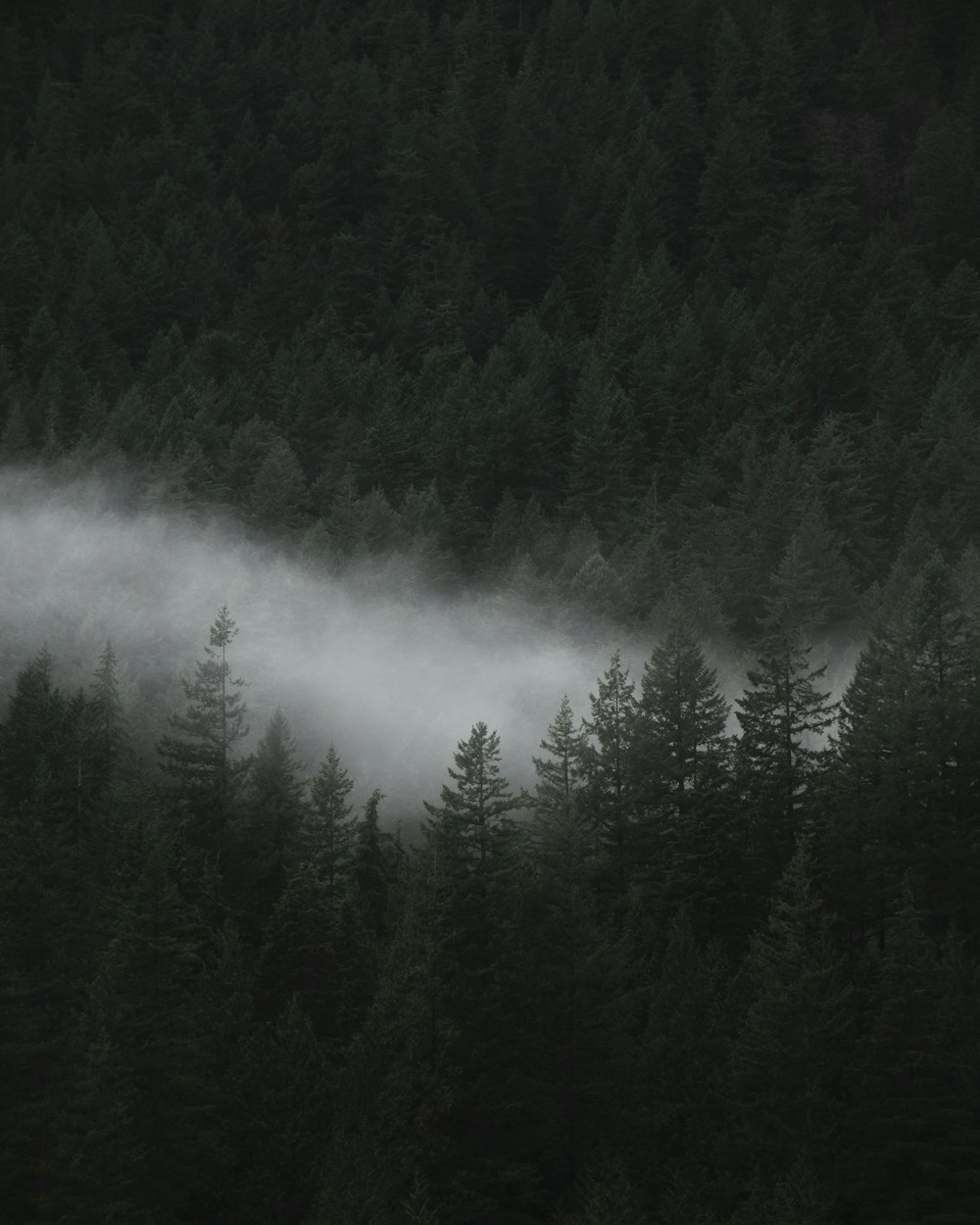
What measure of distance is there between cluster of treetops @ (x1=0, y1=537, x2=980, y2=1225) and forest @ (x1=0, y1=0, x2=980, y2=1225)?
140 mm

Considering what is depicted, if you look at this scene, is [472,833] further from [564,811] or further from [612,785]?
[612,785]

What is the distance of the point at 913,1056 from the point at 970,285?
253 feet

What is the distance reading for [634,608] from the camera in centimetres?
7325

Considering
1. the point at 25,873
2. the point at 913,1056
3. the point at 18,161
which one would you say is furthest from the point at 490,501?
the point at 18,161

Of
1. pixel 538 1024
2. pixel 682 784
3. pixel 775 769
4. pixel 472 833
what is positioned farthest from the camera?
pixel 682 784

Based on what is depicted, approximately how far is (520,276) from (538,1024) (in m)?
94.2

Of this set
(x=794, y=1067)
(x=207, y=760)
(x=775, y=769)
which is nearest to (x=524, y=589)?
(x=207, y=760)

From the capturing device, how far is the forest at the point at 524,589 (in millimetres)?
37125

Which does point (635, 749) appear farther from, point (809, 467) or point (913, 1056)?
point (809, 467)

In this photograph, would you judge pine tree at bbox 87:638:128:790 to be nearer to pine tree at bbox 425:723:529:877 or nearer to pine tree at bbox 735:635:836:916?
pine tree at bbox 735:635:836:916

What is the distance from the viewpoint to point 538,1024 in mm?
38125

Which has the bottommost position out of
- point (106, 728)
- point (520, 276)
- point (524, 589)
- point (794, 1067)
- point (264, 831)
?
point (794, 1067)

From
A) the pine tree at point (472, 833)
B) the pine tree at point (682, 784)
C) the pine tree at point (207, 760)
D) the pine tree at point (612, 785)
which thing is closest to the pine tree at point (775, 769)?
the pine tree at point (682, 784)

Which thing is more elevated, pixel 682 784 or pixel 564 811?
pixel 682 784
